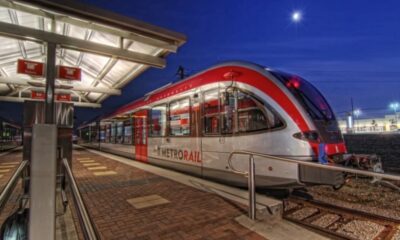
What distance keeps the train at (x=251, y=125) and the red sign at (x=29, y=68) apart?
3.88 metres

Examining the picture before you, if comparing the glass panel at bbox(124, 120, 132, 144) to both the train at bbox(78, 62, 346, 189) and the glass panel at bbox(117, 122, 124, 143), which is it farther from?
the train at bbox(78, 62, 346, 189)

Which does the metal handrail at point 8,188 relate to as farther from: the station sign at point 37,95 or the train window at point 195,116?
the station sign at point 37,95

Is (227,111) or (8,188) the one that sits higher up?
(227,111)

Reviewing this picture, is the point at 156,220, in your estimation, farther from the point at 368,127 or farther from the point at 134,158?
the point at 368,127

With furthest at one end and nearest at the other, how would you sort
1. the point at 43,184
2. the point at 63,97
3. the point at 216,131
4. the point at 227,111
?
the point at 63,97
the point at 216,131
the point at 227,111
the point at 43,184

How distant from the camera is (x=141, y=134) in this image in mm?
9703

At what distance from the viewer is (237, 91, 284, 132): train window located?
439 cm

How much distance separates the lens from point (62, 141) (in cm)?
437

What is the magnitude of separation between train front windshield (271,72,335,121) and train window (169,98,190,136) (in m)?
2.73

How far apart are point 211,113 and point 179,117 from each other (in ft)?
4.96

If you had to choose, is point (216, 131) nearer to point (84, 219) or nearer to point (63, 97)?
point (84, 219)

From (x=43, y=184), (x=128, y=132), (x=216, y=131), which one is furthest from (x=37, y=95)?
(x=43, y=184)

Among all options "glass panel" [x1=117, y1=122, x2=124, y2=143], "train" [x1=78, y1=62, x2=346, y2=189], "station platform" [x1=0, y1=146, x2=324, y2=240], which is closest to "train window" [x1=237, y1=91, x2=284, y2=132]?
"train" [x1=78, y1=62, x2=346, y2=189]

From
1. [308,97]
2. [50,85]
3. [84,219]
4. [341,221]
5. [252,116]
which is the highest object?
Result: [50,85]
